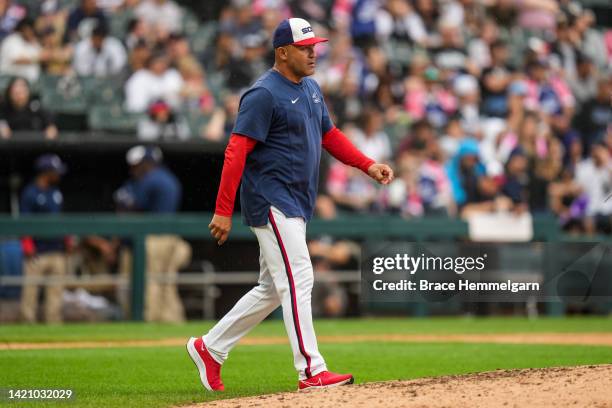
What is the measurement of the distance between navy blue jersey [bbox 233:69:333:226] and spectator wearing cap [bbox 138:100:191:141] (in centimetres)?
790

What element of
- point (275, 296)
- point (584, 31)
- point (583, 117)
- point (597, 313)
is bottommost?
point (597, 313)

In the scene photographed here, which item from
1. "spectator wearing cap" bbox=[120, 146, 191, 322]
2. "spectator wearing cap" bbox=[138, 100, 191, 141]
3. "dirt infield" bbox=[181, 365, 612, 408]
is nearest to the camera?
"dirt infield" bbox=[181, 365, 612, 408]

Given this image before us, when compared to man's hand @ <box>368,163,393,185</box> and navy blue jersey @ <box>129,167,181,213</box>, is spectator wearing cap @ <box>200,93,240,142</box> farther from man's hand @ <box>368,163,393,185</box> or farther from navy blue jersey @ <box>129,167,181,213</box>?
man's hand @ <box>368,163,393,185</box>

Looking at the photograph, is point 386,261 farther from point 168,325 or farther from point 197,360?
point 168,325

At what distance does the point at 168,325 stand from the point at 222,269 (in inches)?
50.5

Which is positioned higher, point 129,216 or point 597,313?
point 129,216

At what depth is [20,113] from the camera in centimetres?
1398

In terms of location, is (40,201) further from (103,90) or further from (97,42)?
(97,42)

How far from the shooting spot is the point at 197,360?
689 centimetres

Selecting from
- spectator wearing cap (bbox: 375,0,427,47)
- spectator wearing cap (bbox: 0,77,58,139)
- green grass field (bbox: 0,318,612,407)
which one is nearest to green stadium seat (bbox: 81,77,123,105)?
spectator wearing cap (bbox: 0,77,58,139)

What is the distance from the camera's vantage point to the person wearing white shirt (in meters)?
15.0

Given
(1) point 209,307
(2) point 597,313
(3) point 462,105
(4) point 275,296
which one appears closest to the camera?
(4) point 275,296

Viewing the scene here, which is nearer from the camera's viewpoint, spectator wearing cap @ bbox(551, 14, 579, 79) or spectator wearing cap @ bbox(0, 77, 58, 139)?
spectator wearing cap @ bbox(0, 77, 58, 139)

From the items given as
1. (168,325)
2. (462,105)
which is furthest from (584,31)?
(168,325)
